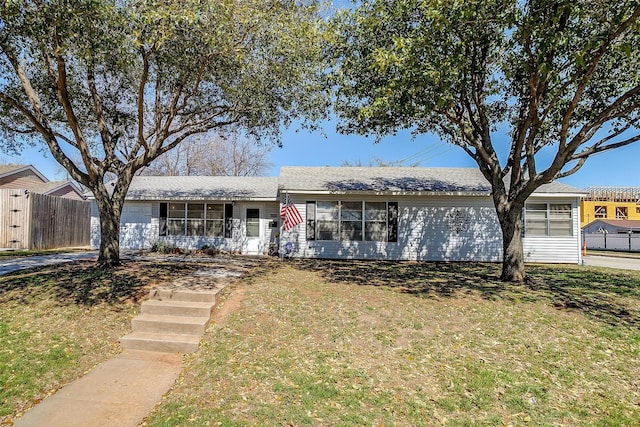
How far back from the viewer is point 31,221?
14.7m

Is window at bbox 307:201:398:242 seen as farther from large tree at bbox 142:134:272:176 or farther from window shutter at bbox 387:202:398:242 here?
large tree at bbox 142:134:272:176

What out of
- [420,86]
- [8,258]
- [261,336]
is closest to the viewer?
[261,336]

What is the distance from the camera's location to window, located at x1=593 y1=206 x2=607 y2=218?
3269cm

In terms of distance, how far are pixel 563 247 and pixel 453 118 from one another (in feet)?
28.4

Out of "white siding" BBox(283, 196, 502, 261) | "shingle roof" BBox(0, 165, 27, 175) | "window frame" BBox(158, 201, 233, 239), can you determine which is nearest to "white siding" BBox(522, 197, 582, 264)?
"white siding" BBox(283, 196, 502, 261)

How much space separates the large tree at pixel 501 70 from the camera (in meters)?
5.91

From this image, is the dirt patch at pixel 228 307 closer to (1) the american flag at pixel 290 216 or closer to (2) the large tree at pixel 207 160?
(1) the american flag at pixel 290 216

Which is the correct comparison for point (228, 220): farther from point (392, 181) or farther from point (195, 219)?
point (392, 181)

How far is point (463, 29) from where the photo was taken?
6961 millimetres

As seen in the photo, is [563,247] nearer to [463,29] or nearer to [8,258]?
[463,29]

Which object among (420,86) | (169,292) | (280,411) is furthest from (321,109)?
(280,411)

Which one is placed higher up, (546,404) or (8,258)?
(8,258)

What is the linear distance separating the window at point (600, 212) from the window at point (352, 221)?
97.1 ft

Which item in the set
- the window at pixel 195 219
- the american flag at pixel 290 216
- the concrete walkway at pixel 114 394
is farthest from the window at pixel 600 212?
the concrete walkway at pixel 114 394
